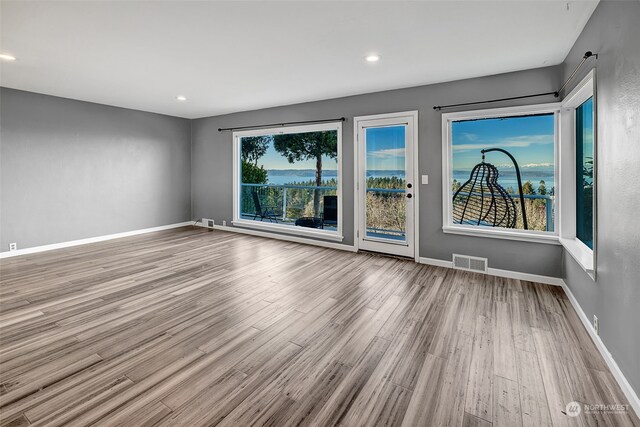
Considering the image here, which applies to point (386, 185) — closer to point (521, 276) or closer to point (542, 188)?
point (542, 188)

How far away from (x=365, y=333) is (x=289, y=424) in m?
1.05

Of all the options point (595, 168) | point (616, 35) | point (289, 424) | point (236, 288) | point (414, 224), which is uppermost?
point (616, 35)

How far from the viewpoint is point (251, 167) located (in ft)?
25.8

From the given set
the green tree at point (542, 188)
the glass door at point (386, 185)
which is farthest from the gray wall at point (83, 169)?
the green tree at point (542, 188)

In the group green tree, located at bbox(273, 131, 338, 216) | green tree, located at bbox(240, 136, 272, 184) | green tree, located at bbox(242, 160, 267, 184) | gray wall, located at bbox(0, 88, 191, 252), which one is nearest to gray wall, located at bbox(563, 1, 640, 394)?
green tree, located at bbox(273, 131, 338, 216)

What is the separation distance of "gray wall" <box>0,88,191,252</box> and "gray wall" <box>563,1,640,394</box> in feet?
22.7

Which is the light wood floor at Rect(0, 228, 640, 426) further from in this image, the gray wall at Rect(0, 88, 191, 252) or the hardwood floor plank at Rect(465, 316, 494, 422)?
the gray wall at Rect(0, 88, 191, 252)

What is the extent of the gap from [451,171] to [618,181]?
7.73 feet

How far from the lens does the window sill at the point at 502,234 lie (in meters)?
3.53

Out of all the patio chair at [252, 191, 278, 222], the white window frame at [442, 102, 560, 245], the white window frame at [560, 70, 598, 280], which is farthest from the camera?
the patio chair at [252, 191, 278, 222]

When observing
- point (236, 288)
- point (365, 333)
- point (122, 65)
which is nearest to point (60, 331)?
point (236, 288)

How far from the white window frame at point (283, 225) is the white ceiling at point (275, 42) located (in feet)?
3.00

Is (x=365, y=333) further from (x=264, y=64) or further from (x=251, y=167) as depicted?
(x=251, y=167)

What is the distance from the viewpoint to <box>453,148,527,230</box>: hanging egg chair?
4031 mm
